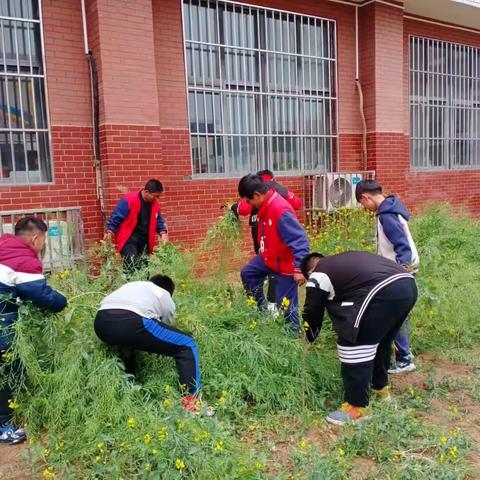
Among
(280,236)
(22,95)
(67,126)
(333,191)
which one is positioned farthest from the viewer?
(333,191)

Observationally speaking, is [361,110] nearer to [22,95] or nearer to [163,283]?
[22,95]

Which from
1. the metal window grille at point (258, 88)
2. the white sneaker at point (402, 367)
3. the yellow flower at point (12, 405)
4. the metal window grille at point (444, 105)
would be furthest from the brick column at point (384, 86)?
the yellow flower at point (12, 405)

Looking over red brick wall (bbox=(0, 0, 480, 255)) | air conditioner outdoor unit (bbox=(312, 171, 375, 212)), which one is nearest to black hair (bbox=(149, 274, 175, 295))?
red brick wall (bbox=(0, 0, 480, 255))

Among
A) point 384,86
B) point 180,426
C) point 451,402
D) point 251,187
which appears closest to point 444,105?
point 384,86

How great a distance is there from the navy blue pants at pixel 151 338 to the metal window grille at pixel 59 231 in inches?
108

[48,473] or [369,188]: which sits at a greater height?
[369,188]

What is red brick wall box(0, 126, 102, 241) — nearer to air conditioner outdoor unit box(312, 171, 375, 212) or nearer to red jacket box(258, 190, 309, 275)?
red jacket box(258, 190, 309, 275)

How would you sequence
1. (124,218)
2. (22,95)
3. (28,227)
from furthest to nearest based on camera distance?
(22,95)
(124,218)
(28,227)

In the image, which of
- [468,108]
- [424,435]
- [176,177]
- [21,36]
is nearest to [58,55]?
[21,36]

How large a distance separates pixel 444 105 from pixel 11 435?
10242 mm

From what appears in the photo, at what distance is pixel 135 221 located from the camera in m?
5.41

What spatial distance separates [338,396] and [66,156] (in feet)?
14.8

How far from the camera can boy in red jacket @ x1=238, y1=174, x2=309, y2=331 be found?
4.06m

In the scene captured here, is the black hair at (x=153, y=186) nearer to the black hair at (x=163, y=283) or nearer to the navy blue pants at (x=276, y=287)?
the navy blue pants at (x=276, y=287)
